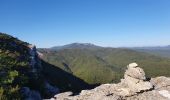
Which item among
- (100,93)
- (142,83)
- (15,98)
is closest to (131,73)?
(142,83)

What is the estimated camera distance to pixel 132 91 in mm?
37625

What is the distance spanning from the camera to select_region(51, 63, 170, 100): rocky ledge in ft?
120

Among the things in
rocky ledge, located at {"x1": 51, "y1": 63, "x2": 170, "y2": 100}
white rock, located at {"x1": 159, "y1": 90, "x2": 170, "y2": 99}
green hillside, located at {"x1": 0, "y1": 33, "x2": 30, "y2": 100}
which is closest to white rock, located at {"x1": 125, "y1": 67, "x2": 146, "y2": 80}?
rocky ledge, located at {"x1": 51, "y1": 63, "x2": 170, "y2": 100}

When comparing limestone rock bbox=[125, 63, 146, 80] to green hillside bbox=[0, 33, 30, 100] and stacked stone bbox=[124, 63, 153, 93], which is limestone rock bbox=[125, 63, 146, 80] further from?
green hillside bbox=[0, 33, 30, 100]

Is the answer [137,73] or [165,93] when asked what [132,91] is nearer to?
[137,73]

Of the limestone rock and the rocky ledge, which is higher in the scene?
the limestone rock

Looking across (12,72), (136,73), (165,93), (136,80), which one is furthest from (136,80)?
(12,72)

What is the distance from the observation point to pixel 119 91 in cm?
3872

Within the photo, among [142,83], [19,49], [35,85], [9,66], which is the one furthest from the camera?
[19,49]

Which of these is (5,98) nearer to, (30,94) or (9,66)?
(30,94)

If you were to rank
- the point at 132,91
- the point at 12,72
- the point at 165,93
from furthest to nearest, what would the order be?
the point at 12,72, the point at 132,91, the point at 165,93

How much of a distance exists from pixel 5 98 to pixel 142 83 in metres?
18.0

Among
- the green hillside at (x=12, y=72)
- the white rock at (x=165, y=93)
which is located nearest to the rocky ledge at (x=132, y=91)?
the white rock at (x=165, y=93)

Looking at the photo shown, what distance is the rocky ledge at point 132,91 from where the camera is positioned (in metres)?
36.6
